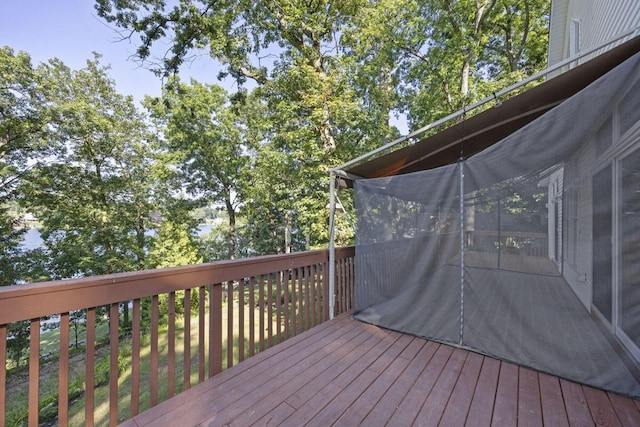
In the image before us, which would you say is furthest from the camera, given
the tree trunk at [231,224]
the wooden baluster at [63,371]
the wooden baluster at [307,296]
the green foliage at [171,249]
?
the tree trunk at [231,224]

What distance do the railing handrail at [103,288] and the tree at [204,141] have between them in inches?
398

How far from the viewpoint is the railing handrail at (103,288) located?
4.05 feet

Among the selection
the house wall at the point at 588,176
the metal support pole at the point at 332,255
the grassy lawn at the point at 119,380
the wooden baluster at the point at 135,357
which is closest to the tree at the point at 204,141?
the grassy lawn at the point at 119,380

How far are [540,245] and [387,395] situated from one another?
1554mm

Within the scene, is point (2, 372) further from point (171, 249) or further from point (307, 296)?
point (171, 249)

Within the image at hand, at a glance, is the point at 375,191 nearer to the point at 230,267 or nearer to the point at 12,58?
the point at 230,267

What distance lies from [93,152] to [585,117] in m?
13.0

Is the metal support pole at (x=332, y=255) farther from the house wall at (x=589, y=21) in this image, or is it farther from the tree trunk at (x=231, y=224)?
the tree trunk at (x=231, y=224)

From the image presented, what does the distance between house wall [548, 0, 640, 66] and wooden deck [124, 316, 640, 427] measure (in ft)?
7.15

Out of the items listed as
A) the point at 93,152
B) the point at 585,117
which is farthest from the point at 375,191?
the point at 93,152

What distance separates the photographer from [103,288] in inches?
59.1

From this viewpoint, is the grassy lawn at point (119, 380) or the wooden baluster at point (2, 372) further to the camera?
the grassy lawn at point (119, 380)

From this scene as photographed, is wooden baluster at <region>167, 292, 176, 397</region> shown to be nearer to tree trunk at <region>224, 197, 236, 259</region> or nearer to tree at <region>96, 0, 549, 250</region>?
tree at <region>96, 0, 549, 250</region>

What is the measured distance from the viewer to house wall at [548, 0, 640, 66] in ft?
7.47
